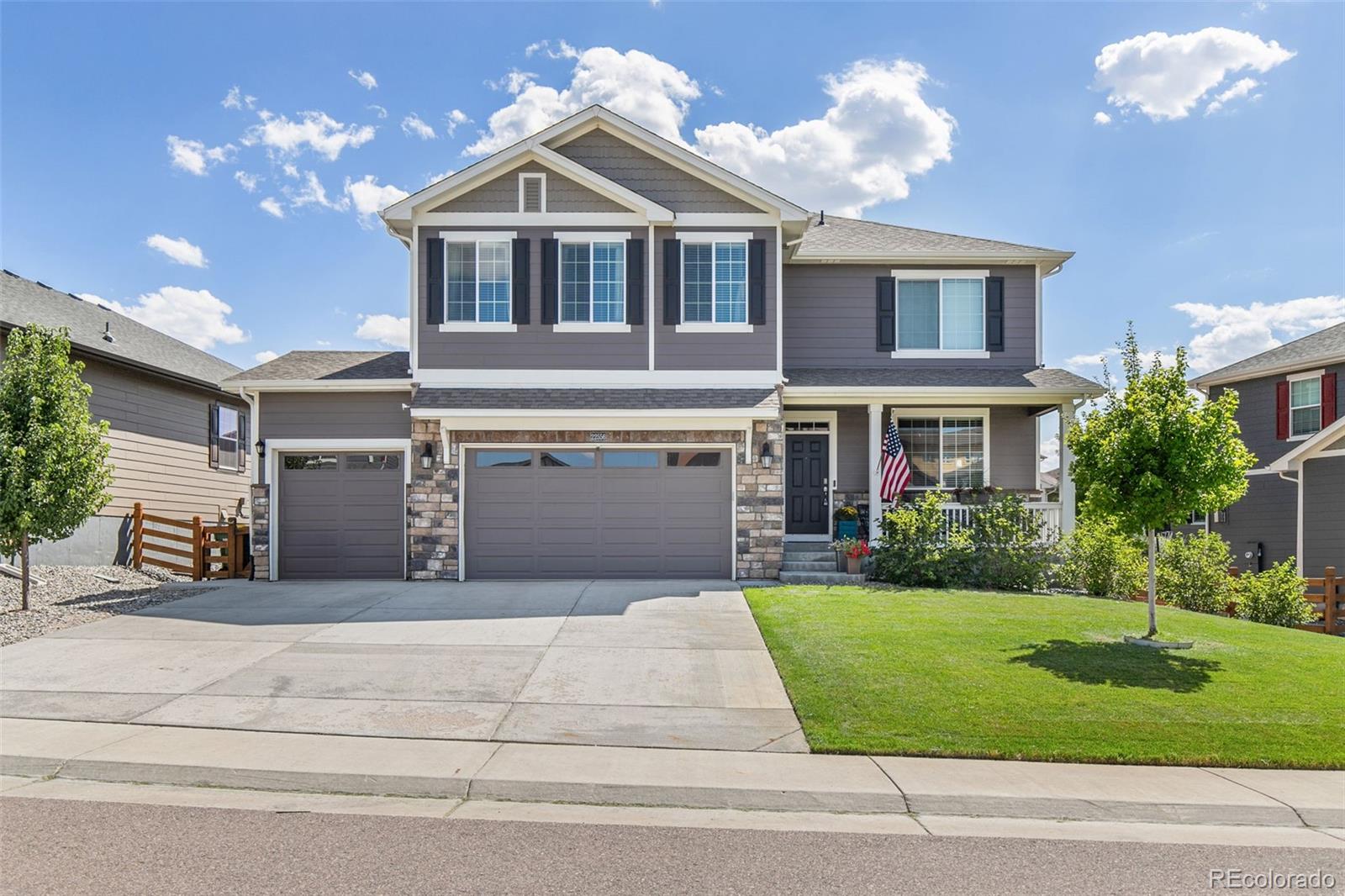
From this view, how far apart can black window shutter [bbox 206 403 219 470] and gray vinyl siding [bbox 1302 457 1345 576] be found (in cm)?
2498

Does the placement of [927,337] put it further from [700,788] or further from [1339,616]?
[700,788]

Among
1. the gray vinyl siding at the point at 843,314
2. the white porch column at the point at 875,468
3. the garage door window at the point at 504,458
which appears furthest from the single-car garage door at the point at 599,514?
the gray vinyl siding at the point at 843,314

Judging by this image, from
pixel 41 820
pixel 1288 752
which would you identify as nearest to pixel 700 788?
pixel 41 820

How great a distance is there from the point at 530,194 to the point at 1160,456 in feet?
35.4

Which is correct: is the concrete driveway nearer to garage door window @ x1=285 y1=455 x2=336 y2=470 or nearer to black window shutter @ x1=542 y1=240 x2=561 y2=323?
garage door window @ x1=285 y1=455 x2=336 y2=470

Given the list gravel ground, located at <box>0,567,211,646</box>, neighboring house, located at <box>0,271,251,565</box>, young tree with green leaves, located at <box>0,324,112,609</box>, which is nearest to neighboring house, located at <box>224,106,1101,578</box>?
gravel ground, located at <box>0,567,211,646</box>

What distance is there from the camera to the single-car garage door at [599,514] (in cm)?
1511

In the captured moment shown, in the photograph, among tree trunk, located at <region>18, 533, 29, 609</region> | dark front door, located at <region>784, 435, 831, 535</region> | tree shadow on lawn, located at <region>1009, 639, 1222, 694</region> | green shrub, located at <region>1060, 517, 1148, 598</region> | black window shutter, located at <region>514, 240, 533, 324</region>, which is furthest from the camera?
dark front door, located at <region>784, 435, 831, 535</region>

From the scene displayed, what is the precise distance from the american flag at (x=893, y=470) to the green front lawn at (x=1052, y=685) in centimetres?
Result: 378

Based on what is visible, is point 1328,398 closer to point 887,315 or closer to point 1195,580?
point 1195,580

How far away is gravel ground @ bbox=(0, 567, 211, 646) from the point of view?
1109 centimetres

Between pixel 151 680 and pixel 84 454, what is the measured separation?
567 cm

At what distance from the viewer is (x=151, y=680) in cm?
862

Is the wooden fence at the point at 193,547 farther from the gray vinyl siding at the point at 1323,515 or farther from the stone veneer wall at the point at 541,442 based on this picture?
the gray vinyl siding at the point at 1323,515
